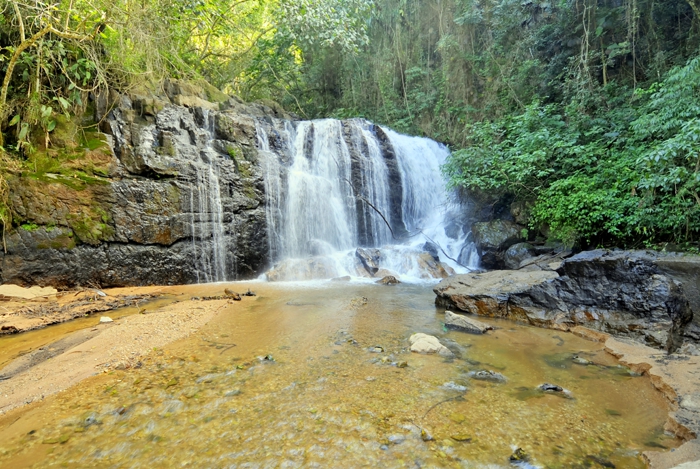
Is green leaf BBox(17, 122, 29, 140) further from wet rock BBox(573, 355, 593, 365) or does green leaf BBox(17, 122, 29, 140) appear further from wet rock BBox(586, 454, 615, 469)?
wet rock BBox(573, 355, 593, 365)

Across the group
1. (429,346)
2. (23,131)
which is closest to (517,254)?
(429,346)

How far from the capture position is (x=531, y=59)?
12.4m

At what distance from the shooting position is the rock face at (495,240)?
10375 mm

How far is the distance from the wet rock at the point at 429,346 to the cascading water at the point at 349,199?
569 centimetres

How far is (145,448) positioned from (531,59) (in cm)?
1466

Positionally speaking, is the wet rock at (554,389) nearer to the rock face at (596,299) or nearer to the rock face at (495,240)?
→ the rock face at (596,299)

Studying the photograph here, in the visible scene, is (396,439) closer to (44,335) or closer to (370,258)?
(44,335)

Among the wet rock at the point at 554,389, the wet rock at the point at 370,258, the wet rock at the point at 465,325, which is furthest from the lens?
the wet rock at the point at 370,258

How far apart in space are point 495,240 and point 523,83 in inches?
235

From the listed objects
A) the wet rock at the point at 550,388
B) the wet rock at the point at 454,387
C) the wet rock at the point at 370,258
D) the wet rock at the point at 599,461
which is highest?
the wet rock at the point at 370,258

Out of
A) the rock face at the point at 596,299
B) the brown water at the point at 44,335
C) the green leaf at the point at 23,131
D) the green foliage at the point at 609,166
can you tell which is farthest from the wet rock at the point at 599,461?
the green leaf at the point at 23,131

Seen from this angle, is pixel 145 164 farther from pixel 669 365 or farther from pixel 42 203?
pixel 669 365

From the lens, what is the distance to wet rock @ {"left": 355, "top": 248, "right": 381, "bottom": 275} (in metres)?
9.98

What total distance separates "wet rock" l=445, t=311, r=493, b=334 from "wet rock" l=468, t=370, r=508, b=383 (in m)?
1.36
